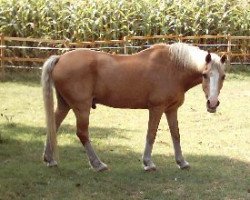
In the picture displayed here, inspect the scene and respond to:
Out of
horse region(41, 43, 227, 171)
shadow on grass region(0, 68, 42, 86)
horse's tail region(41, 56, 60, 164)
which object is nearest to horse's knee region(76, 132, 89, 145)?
horse region(41, 43, 227, 171)

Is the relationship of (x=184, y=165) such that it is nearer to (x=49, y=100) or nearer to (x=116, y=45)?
(x=49, y=100)

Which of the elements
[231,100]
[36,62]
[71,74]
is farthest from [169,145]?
[36,62]

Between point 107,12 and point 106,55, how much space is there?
10933 millimetres

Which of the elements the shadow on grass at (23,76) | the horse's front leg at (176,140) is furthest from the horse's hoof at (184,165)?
the shadow on grass at (23,76)

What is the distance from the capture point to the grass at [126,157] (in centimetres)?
548

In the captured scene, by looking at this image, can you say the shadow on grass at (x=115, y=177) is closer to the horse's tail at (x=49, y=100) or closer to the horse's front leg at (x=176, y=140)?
the horse's front leg at (x=176, y=140)

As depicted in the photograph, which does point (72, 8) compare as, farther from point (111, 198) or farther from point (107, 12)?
point (111, 198)

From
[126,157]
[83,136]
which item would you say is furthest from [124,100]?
[126,157]

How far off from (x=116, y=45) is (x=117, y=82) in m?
10.4

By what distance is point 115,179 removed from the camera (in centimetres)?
585

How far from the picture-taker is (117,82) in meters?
6.14

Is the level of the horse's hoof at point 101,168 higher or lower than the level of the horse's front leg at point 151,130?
lower

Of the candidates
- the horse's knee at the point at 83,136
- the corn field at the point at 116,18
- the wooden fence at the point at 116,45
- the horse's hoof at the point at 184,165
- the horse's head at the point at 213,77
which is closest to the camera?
the horse's head at the point at 213,77

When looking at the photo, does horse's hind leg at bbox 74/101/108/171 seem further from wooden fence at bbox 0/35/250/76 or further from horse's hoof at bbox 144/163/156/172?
wooden fence at bbox 0/35/250/76
